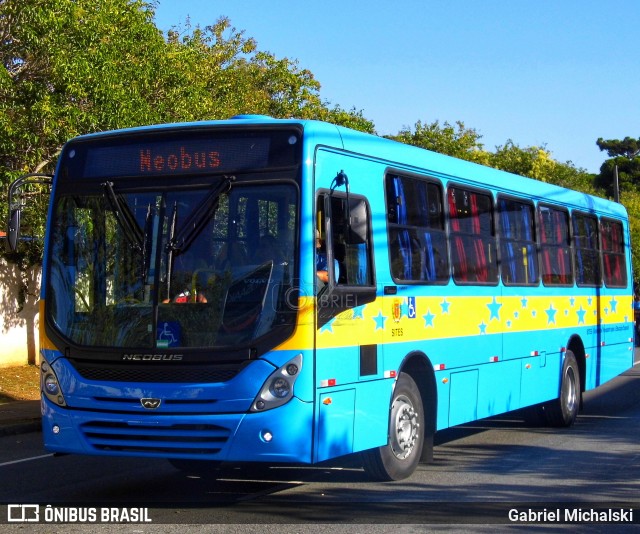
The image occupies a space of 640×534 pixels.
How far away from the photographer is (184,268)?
836 centimetres

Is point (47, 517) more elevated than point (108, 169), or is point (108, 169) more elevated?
point (108, 169)

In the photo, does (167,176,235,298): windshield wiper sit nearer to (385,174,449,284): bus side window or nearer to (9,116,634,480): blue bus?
(9,116,634,480): blue bus

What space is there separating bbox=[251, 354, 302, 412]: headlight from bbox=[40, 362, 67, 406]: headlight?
1.78m

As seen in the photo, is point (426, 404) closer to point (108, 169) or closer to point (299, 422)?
point (299, 422)

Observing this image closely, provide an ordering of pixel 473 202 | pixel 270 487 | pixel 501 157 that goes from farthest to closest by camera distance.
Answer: pixel 501 157 < pixel 473 202 < pixel 270 487

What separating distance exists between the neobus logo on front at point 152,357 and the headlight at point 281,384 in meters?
0.74

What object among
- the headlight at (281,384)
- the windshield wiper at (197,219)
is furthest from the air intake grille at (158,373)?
the windshield wiper at (197,219)

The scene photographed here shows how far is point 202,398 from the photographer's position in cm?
806

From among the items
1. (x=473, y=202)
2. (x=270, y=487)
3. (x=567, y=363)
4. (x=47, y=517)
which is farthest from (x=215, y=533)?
(x=567, y=363)

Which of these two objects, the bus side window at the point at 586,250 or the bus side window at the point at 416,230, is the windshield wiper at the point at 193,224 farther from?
the bus side window at the point at 586,250

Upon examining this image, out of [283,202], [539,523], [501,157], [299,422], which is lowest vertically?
[539,523]

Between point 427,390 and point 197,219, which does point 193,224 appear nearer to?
point 197,219

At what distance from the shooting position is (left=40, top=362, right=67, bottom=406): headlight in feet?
28.3

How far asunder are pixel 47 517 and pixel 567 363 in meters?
8.78
